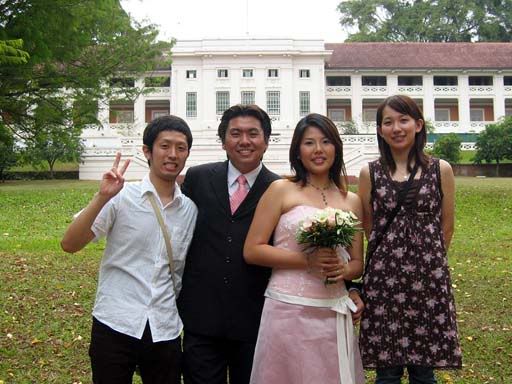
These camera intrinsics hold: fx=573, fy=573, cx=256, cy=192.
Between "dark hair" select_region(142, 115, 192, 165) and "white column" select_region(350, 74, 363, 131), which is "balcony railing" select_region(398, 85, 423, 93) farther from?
"dark hair" select_region(142, 115, 192, 165)

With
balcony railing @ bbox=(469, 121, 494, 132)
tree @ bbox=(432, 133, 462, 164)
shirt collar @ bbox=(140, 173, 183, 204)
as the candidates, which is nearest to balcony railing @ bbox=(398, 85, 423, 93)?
balcony railing @ bbox=(469, 121, 494, 132)

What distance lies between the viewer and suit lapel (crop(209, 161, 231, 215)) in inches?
110

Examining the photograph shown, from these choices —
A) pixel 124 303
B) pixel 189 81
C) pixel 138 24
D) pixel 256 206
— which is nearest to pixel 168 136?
pixel 256 206

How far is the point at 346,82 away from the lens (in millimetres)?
43312

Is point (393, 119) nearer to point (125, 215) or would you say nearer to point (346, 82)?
point (125, 215)

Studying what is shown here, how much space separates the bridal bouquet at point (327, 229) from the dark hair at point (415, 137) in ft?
1.88

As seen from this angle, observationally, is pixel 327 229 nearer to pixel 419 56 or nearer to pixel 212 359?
pixel 212 359

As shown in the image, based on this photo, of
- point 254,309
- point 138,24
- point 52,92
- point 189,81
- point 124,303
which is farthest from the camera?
point 189,81

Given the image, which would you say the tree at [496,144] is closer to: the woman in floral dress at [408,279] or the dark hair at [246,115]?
the woman in floral dress at [408,279]

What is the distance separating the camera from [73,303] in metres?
5.98

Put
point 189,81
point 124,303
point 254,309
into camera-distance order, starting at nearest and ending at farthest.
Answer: point 124,303, point 254,309, point 189,81

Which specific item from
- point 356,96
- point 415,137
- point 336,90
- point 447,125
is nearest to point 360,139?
point 356,96

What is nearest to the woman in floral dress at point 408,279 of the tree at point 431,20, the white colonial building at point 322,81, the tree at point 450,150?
the tree at point 450,150

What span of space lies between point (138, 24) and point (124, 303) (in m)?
14.8
